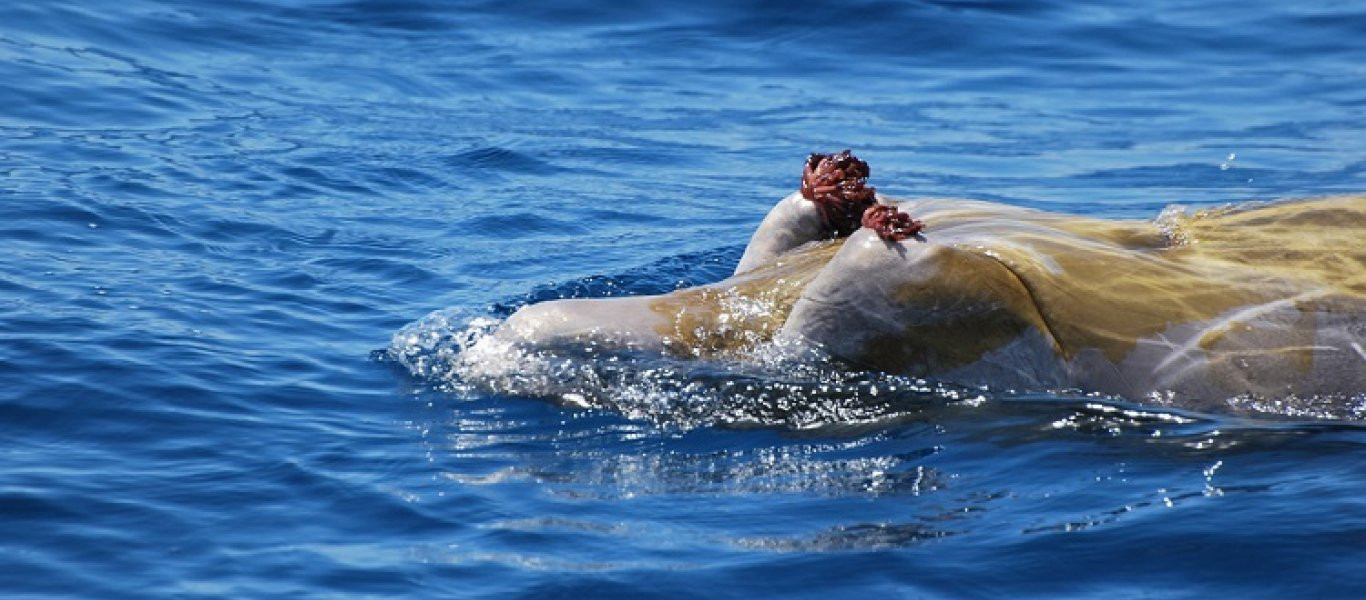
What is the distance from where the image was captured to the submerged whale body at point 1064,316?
249 inches

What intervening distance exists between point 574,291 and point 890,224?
260 centimetres

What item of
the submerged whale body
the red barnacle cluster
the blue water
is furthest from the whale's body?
the red barnacle cluster

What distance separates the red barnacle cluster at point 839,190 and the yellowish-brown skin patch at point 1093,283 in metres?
0.20

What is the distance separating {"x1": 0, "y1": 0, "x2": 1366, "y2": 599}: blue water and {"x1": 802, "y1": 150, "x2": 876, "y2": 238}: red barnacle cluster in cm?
96

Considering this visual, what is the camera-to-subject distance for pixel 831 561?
512 cm

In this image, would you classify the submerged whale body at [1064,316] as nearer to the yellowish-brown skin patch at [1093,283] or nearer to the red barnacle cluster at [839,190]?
the yellowish-brown skin patch at [1093,283]

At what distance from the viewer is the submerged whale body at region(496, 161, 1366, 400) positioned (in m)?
6.32

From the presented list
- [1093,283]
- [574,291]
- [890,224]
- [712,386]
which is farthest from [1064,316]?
[574,291]

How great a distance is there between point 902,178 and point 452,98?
366cm

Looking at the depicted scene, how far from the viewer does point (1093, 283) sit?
21.2 feet

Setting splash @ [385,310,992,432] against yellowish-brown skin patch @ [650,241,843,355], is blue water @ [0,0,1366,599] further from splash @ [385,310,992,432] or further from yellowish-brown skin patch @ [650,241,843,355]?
yellowish-brown skin patch @ [650,241,843,355]

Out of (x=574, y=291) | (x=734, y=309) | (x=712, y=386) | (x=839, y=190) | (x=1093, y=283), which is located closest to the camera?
(x=1093, y=283)

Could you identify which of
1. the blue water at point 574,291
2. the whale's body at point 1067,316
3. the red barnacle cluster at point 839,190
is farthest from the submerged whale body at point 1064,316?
the red barnacle cluster at point 839,190

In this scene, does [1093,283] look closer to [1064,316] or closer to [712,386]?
[1064,316]
